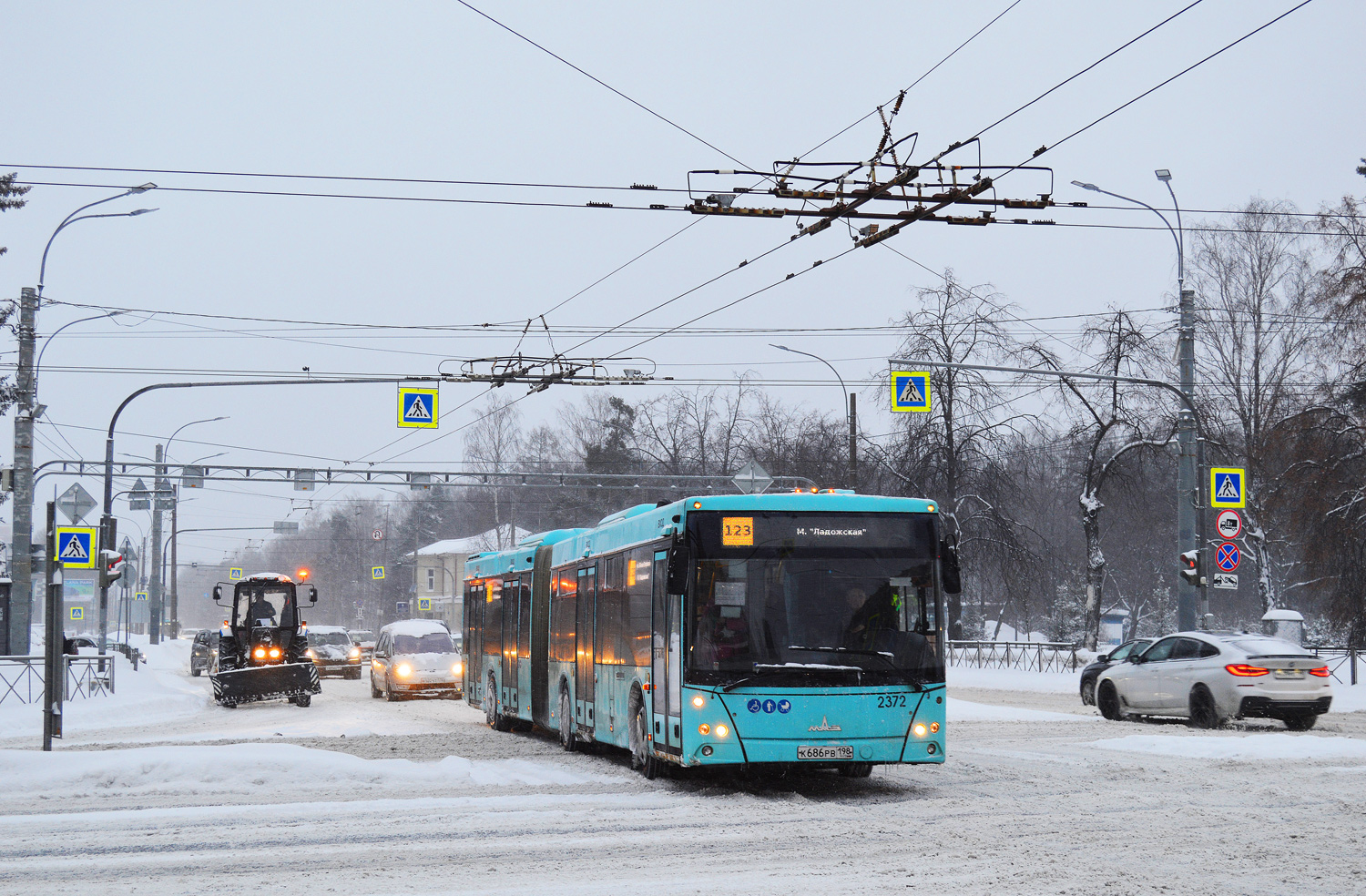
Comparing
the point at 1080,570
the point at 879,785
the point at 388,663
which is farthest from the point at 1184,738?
the point at 1080,570

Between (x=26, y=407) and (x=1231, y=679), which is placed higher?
(x=26, y=407)

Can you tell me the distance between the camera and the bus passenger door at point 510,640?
73.8 feet

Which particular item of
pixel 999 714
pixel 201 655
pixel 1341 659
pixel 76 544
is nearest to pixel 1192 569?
pixel 999 714

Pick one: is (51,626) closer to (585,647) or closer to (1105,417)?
(585,647)

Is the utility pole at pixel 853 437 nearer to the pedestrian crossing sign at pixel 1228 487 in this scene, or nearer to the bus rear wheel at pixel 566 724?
the pedestrian crossing sign at pixel 1228 487

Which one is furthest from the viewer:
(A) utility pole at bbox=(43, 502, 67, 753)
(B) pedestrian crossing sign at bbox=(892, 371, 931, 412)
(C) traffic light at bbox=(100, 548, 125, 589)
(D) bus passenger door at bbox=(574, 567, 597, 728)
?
(B) pedestrian crossing sign at bbox=(892, 371, 931, 412)

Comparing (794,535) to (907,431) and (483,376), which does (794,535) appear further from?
(907,431)

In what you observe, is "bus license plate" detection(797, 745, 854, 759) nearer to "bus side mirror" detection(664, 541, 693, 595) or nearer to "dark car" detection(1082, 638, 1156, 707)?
"bus side mirror" detection(664, 541, 693, 595)

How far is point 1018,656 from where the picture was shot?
153 feet

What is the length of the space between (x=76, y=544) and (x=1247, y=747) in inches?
814

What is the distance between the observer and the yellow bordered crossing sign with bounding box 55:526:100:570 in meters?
27.1

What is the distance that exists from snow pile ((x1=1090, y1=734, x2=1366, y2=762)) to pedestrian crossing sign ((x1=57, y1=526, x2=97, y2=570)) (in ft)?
61.7

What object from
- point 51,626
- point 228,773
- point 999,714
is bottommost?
point 999,714

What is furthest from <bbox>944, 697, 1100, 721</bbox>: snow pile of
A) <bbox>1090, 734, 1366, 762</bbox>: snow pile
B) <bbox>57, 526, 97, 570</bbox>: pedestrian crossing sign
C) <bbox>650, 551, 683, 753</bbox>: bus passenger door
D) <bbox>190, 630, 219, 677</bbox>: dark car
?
<bbox>190, 630, 219, 677</bbox>: dark car
